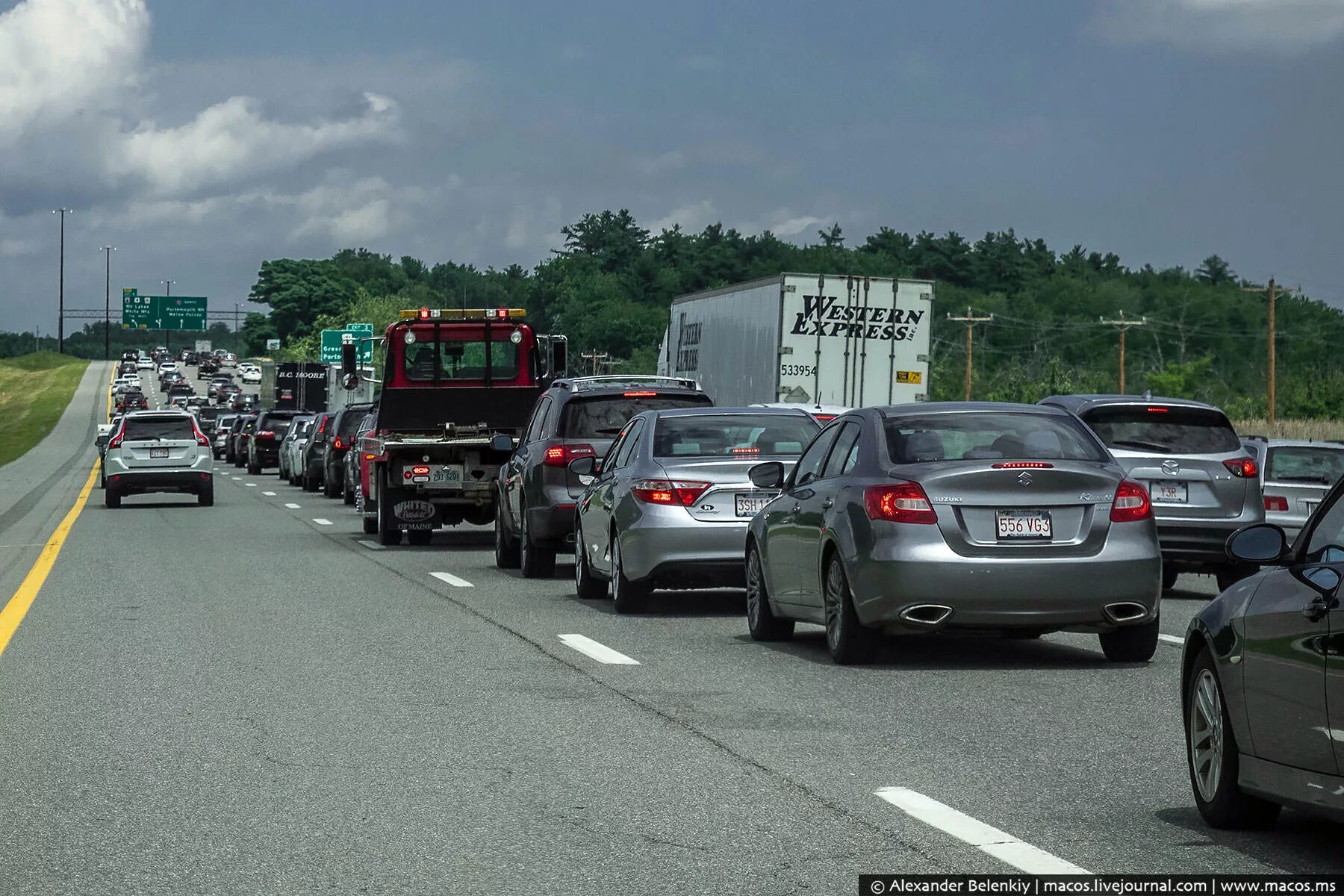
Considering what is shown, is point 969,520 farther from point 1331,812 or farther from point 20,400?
point 20,400

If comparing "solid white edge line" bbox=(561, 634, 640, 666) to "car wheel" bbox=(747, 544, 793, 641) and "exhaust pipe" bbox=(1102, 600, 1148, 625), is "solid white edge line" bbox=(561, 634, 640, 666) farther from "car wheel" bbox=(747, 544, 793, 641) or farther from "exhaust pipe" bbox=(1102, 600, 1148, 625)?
"exhaust pipe" bbox=(1102, 600, 1148, 625)

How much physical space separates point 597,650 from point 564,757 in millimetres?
4094

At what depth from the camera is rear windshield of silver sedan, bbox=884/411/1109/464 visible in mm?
11336

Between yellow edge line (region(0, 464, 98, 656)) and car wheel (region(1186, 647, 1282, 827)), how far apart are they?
8.18 metres

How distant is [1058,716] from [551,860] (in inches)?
149

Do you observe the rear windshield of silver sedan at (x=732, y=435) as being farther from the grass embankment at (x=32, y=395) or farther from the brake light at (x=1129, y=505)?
the grass embankment at (x=32, y=395)

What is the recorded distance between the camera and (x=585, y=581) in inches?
643

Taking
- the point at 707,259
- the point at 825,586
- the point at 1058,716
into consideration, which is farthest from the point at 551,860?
the point at 707,259

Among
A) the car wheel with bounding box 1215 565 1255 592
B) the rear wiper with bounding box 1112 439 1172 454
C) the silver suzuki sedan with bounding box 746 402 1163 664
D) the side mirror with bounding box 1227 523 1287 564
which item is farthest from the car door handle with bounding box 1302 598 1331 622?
the car wheel with bounding box 1215 565 1255 592

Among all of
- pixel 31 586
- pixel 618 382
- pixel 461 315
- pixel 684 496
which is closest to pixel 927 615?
pixel 684 496

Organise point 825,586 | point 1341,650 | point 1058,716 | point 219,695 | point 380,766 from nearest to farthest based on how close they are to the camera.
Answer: point 1341,650, point 380,766, point 1058,716, point 219,695, point 825,586

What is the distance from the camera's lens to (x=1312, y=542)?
6285 millimetres

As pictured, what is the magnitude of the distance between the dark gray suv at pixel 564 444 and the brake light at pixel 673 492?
340 cm

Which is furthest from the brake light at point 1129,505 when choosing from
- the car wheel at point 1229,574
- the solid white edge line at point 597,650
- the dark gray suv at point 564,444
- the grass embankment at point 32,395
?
the grass embankment at point 32,395
